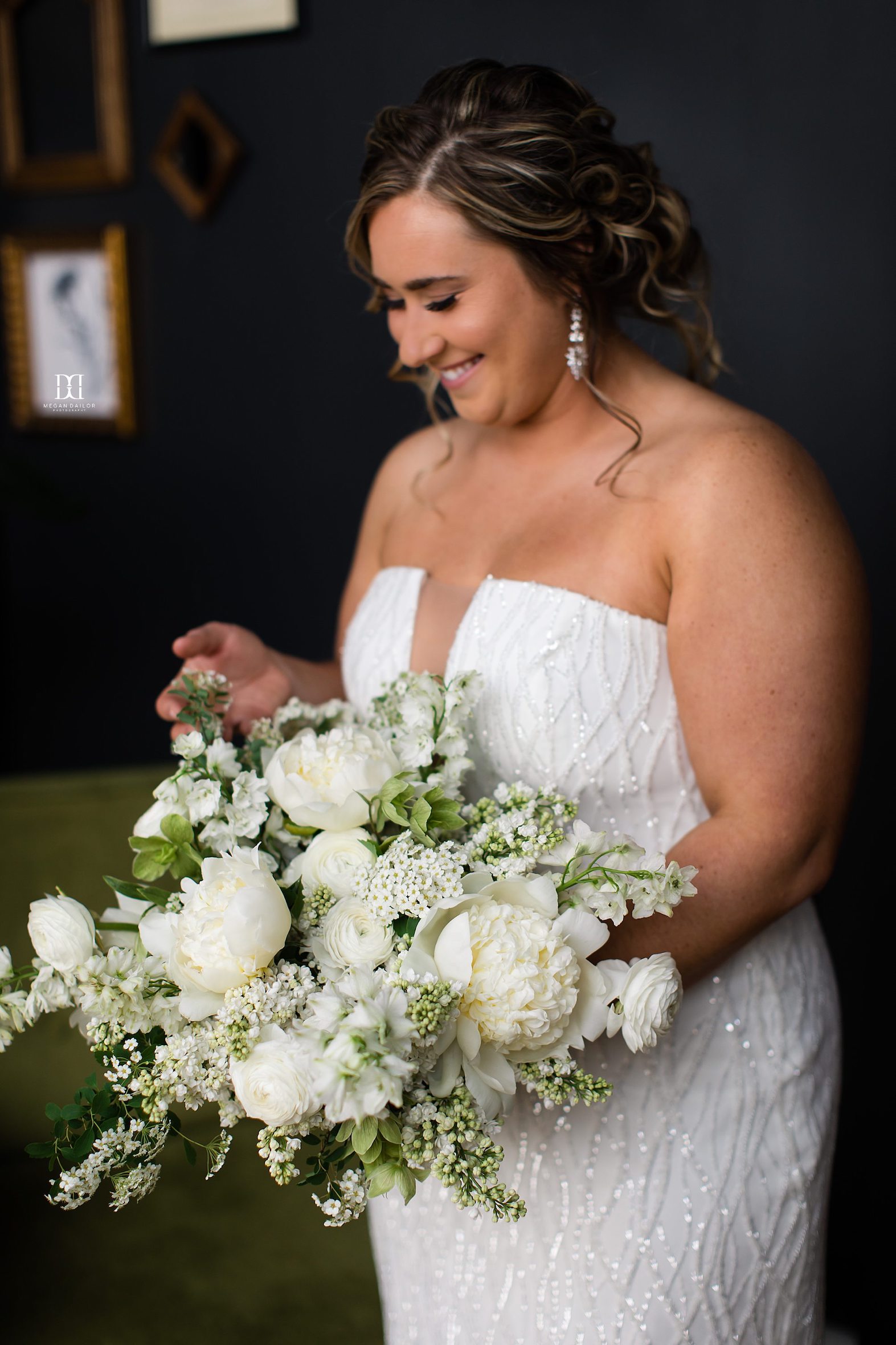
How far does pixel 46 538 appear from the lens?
12.0 ft

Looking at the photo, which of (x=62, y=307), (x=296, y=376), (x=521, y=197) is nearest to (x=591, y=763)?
(x=521, y=197)

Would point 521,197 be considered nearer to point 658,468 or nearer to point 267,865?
point 658,468

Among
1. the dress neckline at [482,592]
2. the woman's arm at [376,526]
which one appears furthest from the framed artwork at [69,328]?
the dress neckline at [482,592]

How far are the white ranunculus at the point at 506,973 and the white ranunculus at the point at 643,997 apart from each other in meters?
0.01

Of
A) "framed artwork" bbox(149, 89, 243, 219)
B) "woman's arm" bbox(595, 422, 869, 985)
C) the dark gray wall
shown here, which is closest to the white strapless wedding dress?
"woman's arm" bbox(595, 422, 869, 985)

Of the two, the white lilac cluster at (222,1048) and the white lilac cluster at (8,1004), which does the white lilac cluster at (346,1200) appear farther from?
the white lilac cluster at (8,1004)

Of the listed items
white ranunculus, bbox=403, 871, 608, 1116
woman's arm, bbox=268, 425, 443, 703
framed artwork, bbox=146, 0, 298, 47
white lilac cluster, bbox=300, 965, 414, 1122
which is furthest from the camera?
framed artwork, bbox=146, 0, 298, 47

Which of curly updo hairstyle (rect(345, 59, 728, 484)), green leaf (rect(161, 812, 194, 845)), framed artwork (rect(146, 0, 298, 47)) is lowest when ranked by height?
green leaf (rect(161, 812, 194, 845))

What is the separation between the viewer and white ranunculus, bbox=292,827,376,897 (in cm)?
107

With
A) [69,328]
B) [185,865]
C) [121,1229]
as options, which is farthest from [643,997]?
[69,328]

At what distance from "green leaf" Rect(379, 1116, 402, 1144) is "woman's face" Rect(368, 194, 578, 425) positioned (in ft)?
2.98

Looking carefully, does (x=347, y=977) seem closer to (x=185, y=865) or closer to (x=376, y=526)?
(x=185, y=865)

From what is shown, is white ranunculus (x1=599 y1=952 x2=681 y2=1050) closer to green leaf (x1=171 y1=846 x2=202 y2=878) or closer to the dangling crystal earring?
green leaf (x1=171 y1=846 x2=202 y2=878)

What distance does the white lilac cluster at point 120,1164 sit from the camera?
0.97 meters
